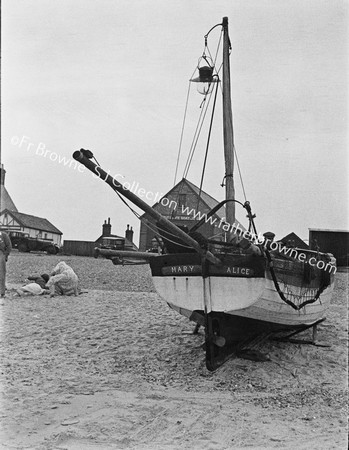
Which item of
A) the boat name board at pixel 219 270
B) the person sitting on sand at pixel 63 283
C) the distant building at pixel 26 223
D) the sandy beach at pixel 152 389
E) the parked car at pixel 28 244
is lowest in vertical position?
the sandy beach at pixel 152 389

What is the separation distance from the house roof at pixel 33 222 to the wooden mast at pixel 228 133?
40.2 metres

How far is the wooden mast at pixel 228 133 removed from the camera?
33.7ft

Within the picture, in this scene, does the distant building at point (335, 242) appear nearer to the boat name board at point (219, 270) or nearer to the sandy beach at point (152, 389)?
the sandy beach at point (152, 389)

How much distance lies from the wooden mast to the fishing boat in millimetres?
1984

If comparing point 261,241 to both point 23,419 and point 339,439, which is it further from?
point 23,419

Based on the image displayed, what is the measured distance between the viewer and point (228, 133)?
10.9 metres

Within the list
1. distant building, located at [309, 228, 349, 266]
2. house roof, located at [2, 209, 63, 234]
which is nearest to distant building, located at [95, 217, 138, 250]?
house roof, located at [2, 209, 63, 234]

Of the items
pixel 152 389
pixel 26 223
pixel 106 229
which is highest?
pixel 26 223

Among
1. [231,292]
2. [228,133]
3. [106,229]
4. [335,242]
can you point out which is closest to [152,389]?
[231,292]

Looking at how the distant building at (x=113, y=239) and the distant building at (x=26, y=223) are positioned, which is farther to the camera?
the distant building at (x=26, y=223)

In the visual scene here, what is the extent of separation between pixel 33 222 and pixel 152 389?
47.7 metres

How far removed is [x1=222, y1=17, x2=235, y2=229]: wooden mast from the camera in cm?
1029

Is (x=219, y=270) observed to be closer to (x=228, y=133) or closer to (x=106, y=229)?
(x=228, y=133)

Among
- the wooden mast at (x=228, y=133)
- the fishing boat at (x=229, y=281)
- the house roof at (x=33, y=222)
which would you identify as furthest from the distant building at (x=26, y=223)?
the fishing boat at (x=229, y=281)
